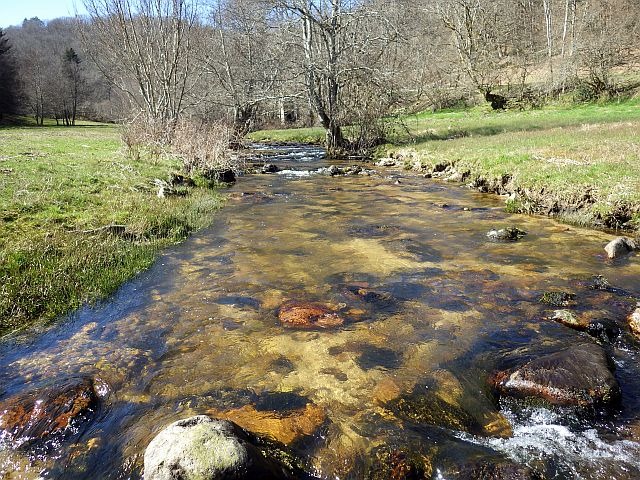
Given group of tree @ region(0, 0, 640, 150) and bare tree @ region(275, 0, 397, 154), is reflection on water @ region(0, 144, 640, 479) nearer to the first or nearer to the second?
group of tree @ region(0, 0, 640, 150)

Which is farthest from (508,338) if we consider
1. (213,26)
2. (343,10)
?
(213,26)

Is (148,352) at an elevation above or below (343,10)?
below

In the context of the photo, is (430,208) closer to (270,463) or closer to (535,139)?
(535,139)

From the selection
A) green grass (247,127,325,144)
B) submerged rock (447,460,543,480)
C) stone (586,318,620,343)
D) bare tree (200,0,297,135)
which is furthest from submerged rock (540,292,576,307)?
green grass (247,127,325,144)

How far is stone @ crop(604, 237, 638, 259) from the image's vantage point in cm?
738

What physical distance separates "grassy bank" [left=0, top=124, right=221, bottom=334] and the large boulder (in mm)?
3461

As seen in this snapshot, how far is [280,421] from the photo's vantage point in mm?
3799

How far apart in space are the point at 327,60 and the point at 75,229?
16.0 metres

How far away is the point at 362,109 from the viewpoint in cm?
2247

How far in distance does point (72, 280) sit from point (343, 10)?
20.0 m

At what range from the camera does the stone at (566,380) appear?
3893 mm

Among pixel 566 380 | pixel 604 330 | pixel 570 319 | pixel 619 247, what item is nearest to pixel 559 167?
pixel 619 247

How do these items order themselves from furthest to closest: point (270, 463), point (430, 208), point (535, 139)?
point (535, 139) < point (430, 208) < point (270, 463)

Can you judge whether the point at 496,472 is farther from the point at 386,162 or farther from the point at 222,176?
the point at 386,162
